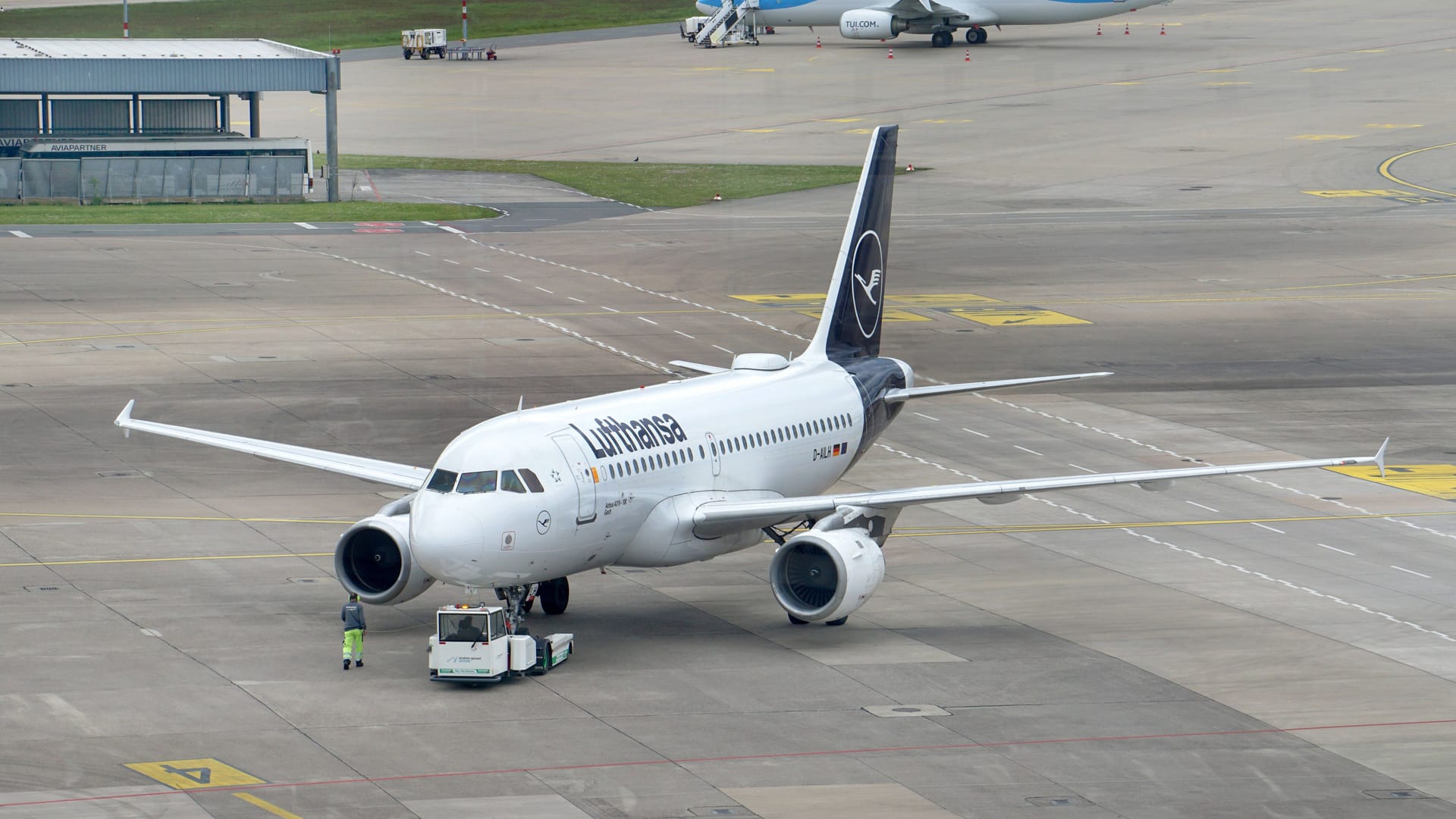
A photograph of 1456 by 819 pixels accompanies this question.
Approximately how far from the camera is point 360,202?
101562 millimetres

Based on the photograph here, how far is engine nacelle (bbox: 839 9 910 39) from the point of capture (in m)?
156

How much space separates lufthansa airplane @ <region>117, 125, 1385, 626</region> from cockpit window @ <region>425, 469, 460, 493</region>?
0.12ft

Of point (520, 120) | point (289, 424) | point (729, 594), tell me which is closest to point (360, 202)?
point (520, 120)

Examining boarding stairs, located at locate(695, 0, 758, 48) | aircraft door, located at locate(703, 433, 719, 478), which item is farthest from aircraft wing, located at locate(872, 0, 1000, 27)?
aircraft door, located at locate(703, 433, 719, 478)

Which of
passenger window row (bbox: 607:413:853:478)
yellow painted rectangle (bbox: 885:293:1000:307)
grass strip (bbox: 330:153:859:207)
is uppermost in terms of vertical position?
grass strip (bbox: 330:153:859:207)

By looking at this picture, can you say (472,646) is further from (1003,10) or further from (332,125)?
(1003,10)

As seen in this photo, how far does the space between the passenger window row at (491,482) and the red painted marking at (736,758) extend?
5.89 m

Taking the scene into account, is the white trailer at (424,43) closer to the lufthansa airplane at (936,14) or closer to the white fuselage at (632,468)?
the lufthansa airplane at (936,14)

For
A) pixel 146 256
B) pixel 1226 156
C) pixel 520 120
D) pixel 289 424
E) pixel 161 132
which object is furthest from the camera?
pixel 520 120

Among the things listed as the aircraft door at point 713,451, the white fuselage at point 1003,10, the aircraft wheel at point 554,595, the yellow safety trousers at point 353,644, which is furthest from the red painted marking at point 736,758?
the white fuselage at point 1003,10

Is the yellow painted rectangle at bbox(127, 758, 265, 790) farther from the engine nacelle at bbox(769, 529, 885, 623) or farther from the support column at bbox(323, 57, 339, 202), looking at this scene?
the support column at bbox(323, 57, 339, 202)

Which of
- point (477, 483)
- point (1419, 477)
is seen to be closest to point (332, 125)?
point (1419, 477)

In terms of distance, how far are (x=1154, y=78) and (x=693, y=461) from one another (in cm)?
11519

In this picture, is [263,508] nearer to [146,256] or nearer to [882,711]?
[882,711]
